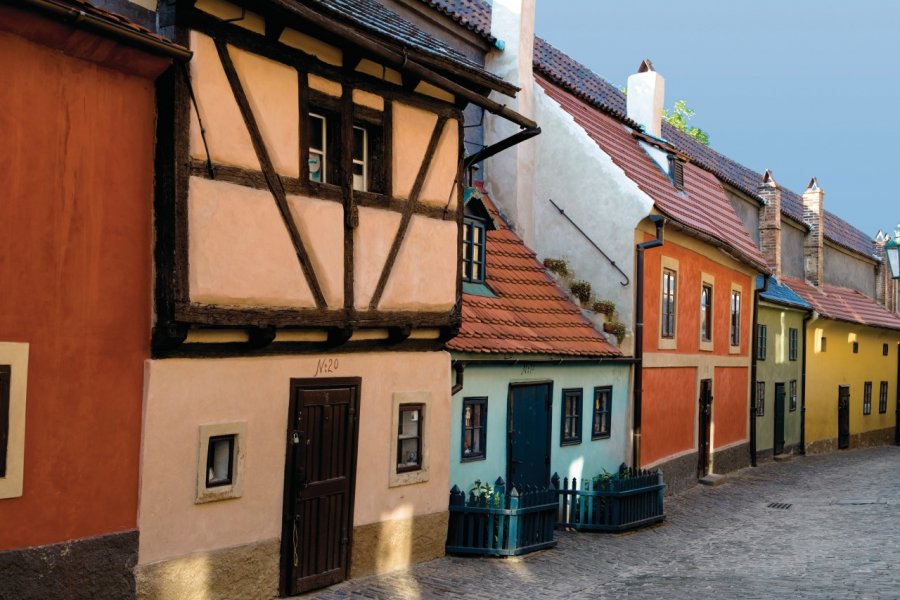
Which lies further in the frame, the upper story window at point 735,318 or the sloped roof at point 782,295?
the sloped roof at point 782,295

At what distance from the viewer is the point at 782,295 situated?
30.9 metres

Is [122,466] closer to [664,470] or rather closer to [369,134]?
[369,134]

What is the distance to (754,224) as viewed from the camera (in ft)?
107

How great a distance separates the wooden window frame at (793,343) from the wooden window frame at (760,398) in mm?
2819

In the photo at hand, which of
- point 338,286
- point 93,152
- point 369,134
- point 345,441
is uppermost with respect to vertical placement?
point 369,134

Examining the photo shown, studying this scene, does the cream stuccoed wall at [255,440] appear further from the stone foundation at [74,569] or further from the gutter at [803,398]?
the gutter at [803,398]

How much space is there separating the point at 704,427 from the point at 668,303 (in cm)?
411

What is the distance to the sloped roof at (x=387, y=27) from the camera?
35.5ft

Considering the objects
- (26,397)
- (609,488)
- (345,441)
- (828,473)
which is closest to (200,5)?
(26,397)

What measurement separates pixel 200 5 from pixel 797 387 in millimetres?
27063

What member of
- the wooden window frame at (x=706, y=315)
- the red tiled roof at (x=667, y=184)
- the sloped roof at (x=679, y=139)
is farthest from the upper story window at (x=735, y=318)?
the sloped roof at (x=679, y=139)

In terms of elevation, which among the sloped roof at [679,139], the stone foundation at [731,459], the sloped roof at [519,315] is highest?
the sloped roof at [679,139]

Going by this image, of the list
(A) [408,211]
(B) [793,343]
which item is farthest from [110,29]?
(B) [793,343]

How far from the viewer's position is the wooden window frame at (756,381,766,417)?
28.9 m
